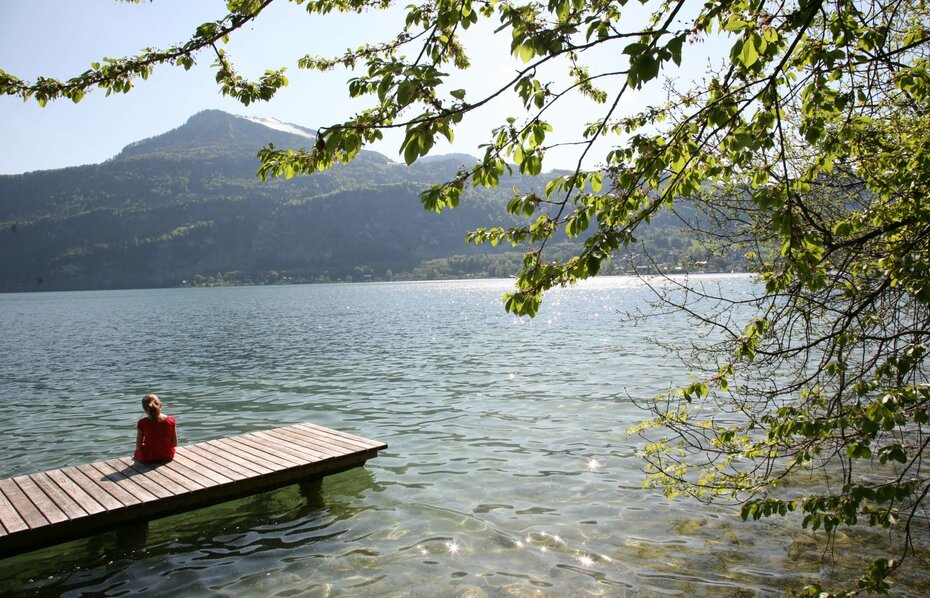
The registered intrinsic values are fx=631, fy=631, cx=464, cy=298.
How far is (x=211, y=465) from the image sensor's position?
36.1 ft

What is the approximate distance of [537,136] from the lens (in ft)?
14.6

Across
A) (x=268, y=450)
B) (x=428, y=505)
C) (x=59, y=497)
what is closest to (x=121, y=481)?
(x=59, y=497)

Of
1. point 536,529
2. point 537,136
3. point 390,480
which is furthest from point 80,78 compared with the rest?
point 390,480

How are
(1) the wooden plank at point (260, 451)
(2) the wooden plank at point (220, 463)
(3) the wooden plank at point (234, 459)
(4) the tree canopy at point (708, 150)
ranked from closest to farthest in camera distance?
1. (4) the tree canopy at point (708, 150)
2. (2) the wooden plank at point (220, 463)
3. (3) the wooden plank at point (234, 459)
4. (1) the wooden plank at point (260, 451)

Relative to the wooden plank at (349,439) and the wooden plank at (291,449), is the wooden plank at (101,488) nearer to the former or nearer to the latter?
the wooden plank at (291,449)

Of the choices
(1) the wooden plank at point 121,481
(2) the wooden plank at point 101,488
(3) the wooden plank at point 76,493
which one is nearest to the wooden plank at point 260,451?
(1) the wooden plank at point 121,481

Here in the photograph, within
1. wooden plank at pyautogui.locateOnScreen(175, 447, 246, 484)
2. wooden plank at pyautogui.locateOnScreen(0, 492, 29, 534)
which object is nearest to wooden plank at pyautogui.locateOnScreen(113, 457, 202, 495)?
wooden plank at pyautogui.locateOnScreen(175, 447, 246, 484)

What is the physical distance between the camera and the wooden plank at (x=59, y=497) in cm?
877

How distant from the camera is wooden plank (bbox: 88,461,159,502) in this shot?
9.41 meters

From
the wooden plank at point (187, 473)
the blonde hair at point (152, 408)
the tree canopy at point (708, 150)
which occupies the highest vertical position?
the tree canopy at point (708, 150)

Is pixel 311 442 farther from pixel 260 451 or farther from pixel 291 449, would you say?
pixel 260 451

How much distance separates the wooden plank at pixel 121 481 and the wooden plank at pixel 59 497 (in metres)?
0.60

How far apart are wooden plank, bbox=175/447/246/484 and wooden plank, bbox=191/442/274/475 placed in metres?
0.10

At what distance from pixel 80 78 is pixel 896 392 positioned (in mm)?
7083
